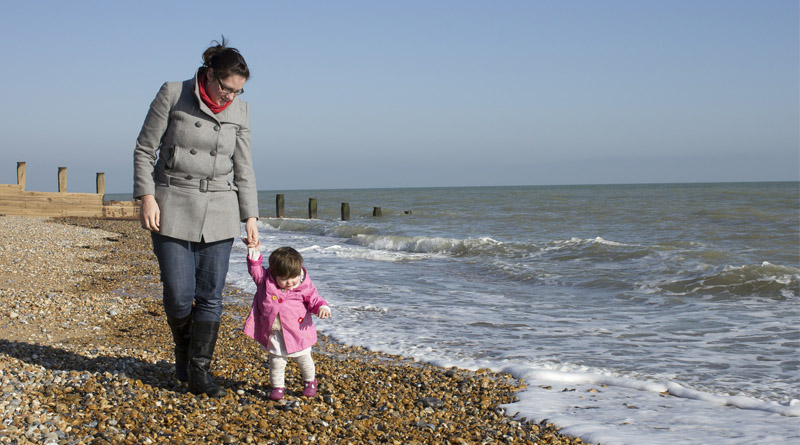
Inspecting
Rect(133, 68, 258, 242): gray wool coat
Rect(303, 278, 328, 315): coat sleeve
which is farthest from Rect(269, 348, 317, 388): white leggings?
Rect(133, 68, 258, 242): gray wool coat

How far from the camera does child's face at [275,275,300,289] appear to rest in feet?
11.4

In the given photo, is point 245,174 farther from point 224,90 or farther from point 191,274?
point 191,274

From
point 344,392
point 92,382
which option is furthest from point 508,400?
point 92,382

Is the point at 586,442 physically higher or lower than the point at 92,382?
lower

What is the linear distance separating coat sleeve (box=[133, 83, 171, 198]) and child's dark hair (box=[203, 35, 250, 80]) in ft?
0.92

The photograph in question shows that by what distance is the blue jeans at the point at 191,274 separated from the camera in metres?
3.29

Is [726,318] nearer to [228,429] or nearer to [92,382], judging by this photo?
[228,429]

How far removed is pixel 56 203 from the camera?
2019cm

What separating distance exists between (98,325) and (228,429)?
9.09ft

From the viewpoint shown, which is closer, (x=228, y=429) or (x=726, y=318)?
(x=228, y=429)

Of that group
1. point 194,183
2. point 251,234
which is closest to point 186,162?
point 194,183

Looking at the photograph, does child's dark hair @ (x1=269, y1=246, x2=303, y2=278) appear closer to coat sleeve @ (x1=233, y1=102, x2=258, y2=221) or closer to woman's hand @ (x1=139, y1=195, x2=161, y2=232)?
coat sleeve @ (x1=233, y1=102, x2=258, y2=221)

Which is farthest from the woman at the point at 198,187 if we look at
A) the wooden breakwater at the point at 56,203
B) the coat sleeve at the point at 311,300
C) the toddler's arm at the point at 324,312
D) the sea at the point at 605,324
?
the wooden breakwater at the point at 56,203

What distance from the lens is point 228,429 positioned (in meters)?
3.07
